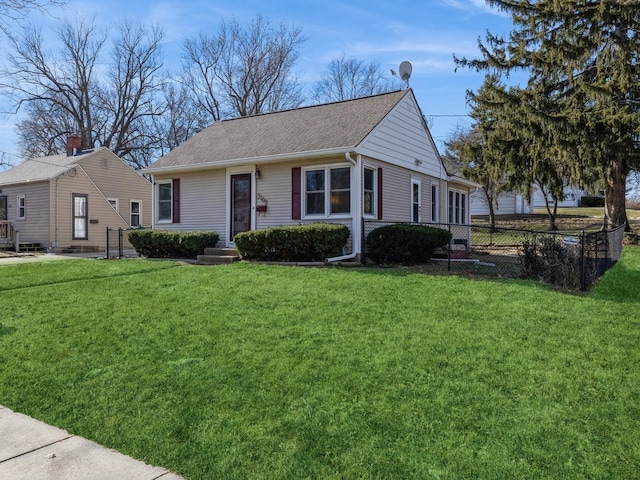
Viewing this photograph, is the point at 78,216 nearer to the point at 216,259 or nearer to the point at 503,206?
the point at 216,259

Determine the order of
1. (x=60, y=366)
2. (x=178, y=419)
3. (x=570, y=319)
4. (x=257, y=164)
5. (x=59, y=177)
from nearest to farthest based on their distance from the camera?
(x=178, y=419), (x=60, y=366), (x=570, y=319), (x=257, y=164), (x=59, y=177)

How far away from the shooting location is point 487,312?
5707 mm

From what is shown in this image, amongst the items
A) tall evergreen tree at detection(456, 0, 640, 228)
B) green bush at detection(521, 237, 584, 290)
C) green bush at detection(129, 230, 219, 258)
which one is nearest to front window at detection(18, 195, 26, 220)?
green bush at detection(129, 230, 219, 258)

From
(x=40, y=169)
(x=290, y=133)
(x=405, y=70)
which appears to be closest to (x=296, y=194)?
(x=290, y=133)

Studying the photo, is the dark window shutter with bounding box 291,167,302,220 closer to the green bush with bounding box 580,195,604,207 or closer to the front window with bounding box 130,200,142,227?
the front window with bounding box 130,200,142,227

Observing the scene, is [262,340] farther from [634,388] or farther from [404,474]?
[634,388]

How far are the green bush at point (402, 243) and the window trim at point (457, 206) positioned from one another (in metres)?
5.96

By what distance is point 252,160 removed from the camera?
1206 cm

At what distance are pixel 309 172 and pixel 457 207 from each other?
7.98 meters

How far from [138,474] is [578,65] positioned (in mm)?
19127

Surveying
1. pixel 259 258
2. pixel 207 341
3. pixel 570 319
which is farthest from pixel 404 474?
pixel 259 258

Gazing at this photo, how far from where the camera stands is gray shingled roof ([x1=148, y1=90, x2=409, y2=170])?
1166cm

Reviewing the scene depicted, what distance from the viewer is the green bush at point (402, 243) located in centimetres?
1030

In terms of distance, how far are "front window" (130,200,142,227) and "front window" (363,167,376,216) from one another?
51.5ft
